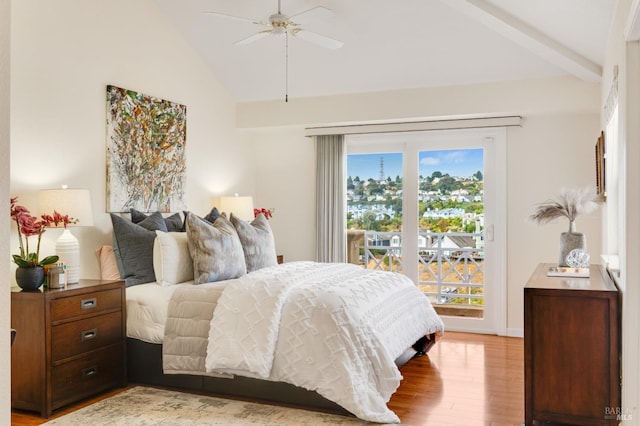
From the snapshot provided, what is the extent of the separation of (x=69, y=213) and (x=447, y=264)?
3.67m

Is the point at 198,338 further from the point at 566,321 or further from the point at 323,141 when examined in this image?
the point at 323,141

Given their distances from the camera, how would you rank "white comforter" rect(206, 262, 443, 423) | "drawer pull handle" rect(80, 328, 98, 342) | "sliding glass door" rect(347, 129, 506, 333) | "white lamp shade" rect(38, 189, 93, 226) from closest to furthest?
"white comforter" rect(206, 262, 443, 423), "drawer pull handle" rect(80, 328, 98, 342), "white lamp shade" rect(38, 189, 93, 226), "sliding glass door" rect(347, 129, 506, 333)

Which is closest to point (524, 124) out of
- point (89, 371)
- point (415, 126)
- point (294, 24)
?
point (415, 126)

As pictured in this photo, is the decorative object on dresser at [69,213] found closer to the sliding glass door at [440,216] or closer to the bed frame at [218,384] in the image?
the bed frame at [218,384]

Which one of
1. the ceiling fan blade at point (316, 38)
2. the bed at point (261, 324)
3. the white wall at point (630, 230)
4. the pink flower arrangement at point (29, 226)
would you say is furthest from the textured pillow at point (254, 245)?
the white wall at point (630, 230)

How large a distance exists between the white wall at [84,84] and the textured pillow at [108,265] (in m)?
0.14

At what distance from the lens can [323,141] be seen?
20.8ft

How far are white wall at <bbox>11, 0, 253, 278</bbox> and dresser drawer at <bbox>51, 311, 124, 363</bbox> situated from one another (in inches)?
26.1

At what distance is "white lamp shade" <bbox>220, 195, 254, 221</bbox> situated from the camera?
580 centimetres

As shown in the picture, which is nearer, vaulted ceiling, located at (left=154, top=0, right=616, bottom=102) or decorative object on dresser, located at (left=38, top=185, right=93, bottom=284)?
decorative object on dresser, located at (left=38, top=185, right=93, bottom=284)

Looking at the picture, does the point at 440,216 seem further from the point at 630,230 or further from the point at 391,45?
the point at 630,230

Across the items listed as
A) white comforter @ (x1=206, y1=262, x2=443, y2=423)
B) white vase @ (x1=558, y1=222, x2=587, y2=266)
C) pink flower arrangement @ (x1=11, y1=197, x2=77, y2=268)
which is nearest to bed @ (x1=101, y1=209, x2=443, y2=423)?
white comforter @ (x1=206, y1=262, x2=443, y2=423)

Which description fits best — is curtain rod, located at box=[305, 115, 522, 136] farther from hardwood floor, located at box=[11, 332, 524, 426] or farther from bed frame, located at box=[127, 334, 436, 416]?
bed frame, located at box=[127, 334, 436, 416]

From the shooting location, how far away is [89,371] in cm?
372
